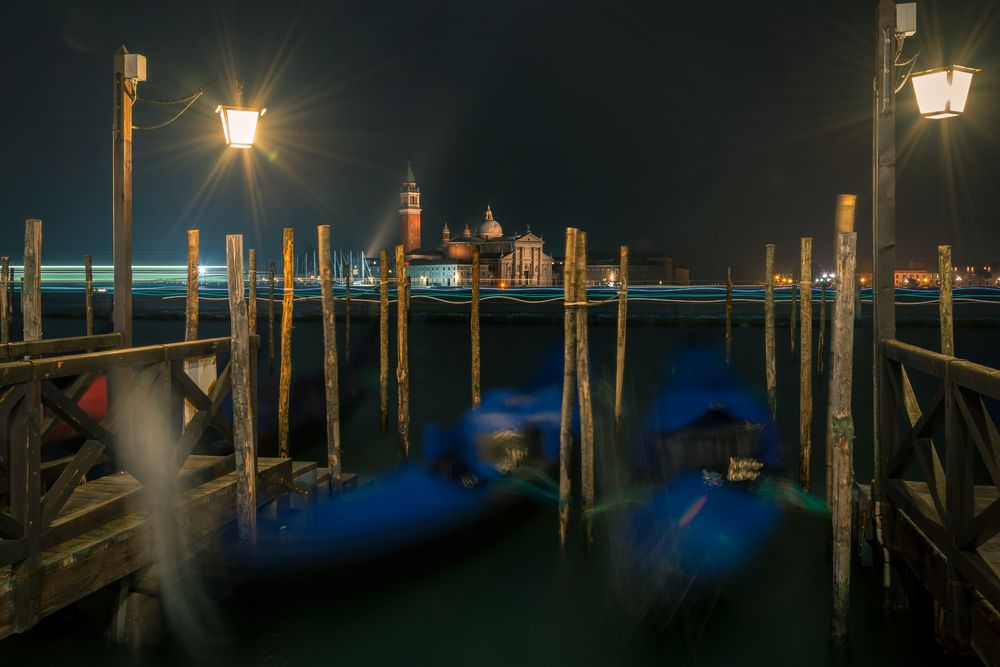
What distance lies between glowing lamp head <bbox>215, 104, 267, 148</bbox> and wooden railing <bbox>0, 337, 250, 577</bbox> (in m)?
1.50

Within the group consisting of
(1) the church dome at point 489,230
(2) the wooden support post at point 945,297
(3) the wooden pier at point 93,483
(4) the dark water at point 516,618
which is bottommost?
(4) the dark water at point 516,618

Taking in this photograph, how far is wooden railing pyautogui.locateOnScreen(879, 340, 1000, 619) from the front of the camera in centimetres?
340

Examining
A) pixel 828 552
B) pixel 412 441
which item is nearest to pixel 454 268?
pixel 412 441

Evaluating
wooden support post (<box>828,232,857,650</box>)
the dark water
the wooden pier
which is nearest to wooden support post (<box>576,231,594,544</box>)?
the dark water

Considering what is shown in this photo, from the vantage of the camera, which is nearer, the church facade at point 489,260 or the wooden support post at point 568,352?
the wooden support post at point 568,352

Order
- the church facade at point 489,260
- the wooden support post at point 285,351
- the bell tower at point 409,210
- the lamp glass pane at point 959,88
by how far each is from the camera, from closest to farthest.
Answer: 1. the lamp glass pane at point 959,88
2. the wooden support post at point 285,351
3. the church facade at point 489,260
4. the bell tower at point 409,210

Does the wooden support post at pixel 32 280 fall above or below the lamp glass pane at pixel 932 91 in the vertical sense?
below

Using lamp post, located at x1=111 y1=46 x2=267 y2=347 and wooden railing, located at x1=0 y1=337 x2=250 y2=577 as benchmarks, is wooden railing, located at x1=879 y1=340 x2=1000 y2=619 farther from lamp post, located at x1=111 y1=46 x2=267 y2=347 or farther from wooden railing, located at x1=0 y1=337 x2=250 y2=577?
lamp post, located at x1=111 y1=46 x2=267 y2=347

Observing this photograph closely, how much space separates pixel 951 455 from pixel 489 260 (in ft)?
258

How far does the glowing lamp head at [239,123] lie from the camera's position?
5.68 m

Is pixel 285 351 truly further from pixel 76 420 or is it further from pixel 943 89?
pixel 943 89

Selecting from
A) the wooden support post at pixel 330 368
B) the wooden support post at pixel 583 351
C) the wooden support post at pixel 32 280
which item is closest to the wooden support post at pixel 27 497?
the wooden support post at pixel 32 280

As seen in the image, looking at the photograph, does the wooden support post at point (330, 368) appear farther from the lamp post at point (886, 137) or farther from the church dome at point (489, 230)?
the church dome at point (489, 230)

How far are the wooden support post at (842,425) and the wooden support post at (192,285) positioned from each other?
17.8 feet
